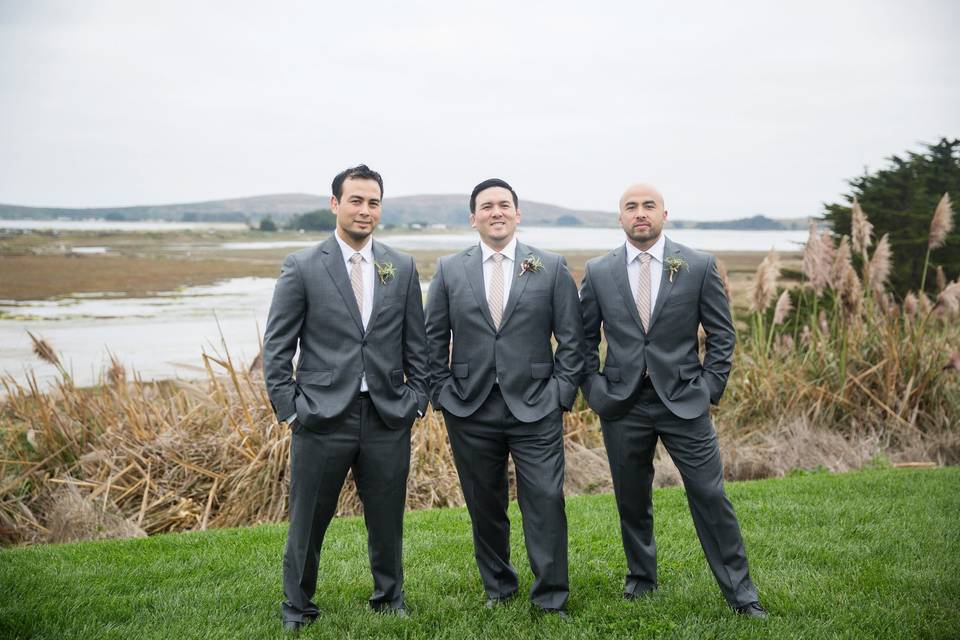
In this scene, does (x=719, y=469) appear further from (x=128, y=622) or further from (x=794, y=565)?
(x=128, y=622)

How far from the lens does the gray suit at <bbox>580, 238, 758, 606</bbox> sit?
Answer: 4680 millimetres

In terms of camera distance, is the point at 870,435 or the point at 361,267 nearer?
the point at 361,267

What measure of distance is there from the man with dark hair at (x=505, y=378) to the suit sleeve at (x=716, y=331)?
2.52 feet

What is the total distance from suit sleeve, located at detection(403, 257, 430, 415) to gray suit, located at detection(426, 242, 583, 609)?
0.42ft

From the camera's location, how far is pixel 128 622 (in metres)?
4.67

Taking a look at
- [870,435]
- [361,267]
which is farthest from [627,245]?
[870,435]

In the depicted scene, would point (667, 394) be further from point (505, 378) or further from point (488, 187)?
point (488, 187)

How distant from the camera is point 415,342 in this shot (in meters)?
4.86

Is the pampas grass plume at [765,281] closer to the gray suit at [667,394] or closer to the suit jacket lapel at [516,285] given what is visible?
the gray suit at [667,394]

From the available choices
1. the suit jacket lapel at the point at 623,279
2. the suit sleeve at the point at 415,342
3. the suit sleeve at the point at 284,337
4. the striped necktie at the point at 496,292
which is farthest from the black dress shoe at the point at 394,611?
the suit jacket lapel at the point at 623,279

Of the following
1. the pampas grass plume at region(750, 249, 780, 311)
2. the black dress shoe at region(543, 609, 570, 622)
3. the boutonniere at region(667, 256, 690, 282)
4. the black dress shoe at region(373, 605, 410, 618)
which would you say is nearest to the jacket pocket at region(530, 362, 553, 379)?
the boutonniere at region(667, 256, 690, 282)

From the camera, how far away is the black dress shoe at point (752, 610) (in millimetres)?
4578

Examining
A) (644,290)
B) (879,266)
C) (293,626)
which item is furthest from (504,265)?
(879,266)

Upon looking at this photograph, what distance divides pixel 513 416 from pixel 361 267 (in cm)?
127
